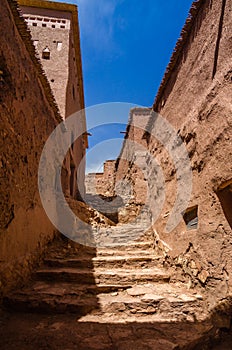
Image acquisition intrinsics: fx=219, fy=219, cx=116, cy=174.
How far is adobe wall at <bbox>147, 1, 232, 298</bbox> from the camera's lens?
2.43 metres

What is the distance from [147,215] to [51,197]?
2621 mm

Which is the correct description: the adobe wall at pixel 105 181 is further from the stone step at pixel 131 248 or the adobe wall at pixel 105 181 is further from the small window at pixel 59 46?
the stone step at pixel 131 248

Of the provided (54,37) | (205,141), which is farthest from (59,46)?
(205,141)

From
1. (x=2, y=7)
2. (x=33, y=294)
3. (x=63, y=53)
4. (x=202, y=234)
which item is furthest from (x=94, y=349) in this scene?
(x=63, y=53)

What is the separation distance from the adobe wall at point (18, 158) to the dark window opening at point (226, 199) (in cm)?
256

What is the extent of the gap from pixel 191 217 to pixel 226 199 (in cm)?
84

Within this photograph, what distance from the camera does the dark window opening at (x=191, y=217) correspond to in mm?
3090

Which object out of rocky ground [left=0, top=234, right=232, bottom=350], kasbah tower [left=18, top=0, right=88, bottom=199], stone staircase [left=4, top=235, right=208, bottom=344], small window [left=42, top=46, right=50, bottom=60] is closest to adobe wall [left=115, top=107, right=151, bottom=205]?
kasbah tower [left=18, top=0, right=88, bottom=199]

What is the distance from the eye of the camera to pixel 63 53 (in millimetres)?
8297

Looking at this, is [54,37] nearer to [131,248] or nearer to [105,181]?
[131,248]

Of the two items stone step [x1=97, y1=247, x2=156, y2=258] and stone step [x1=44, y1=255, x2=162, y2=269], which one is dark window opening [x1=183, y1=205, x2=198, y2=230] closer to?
stone step [x1=44, y1=255, x2=162, y2=269]

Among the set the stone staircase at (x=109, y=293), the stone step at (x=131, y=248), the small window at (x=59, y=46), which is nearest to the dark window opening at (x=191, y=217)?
the stone staircase at (x=109, y=293)

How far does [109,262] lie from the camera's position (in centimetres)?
395

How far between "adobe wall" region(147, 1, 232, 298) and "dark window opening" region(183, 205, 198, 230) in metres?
0.06
